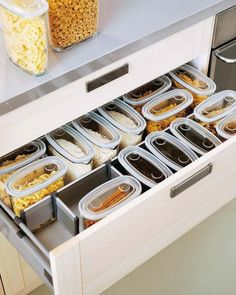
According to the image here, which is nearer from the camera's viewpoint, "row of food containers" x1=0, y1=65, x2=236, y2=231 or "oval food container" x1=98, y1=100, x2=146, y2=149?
"row of food containers" x1=0, y1=65, x2=236, y2=231

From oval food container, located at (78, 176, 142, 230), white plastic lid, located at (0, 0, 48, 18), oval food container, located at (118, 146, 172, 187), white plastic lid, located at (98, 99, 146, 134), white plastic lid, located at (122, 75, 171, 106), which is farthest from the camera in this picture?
white plastic lid, located at (122, 75, 171, 106)

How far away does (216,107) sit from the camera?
1589mm

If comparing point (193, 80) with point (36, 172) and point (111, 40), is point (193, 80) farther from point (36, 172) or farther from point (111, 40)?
point (36, 172)

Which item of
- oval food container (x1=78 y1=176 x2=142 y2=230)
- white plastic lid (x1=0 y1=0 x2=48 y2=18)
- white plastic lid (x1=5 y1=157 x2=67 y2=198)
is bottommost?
oval food container (x1=78 y1=176 x2=142 y2=230)

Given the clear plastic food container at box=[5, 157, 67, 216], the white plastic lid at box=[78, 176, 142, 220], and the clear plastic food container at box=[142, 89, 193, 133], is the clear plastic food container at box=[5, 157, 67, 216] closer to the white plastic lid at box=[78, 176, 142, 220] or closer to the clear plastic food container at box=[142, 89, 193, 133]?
the white plastic lid at box=[78, 176, 142, 220]

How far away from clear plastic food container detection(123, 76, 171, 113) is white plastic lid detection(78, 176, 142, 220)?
1.00 feet

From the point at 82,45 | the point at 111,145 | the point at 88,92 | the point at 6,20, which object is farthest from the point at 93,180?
the point at 6,20

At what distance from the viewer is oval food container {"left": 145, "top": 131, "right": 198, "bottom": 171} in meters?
1.42

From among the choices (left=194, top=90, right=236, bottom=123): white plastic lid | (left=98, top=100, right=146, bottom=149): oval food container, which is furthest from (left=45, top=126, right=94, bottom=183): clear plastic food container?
(left=194, top=90, right=236, bottom=123): white plastic lid

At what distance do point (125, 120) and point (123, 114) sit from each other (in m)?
0.04

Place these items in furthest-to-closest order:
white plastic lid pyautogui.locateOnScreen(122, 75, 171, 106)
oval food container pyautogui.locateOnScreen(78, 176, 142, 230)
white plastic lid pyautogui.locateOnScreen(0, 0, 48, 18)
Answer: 1. white plastic lid pyautogui.locateOnScreen(122, 75, 171, 106)
2. oval food container pyautogui.locateOnScreen(78, 176, 142, 230)
3. white plastic lid pyautogui.locateOnScreen(0, 0, 48, 18)

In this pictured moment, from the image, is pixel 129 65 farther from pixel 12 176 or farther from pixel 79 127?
pixel 12 176

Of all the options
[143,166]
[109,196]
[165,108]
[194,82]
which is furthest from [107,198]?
[194,82]

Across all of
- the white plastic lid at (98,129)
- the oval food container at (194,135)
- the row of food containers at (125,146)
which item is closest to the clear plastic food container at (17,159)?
the row of food containers at (125,146)
